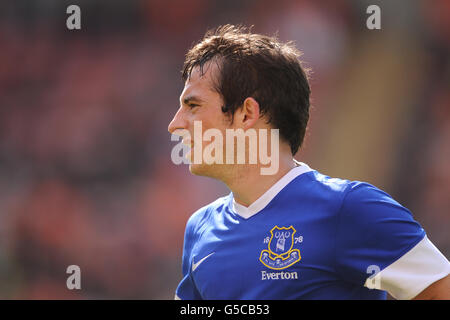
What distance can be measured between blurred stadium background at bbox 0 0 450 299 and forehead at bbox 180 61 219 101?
4.59 meters

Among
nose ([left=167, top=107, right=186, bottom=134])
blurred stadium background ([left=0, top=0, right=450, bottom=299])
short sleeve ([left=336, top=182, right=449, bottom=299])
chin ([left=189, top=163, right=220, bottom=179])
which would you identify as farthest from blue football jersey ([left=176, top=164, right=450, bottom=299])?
blurred stadium background ([left=0, top=0, right=450, bottom=299])

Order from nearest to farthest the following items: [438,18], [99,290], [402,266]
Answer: [402,266] → [99,290] → [438,18]

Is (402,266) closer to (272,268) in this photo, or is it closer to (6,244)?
(272,268)

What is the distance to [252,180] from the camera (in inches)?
100

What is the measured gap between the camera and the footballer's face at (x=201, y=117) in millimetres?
2551

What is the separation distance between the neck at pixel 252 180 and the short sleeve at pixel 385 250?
1.47 ft

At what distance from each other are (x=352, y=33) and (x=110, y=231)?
406cm

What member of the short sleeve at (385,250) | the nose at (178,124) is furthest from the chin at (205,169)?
the short sleeve at (385,250)

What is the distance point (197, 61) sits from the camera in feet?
8.80

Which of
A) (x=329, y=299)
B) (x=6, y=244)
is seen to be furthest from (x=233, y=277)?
(x=6, y=244)

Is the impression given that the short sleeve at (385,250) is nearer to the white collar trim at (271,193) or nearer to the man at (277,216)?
the man at (277,216)

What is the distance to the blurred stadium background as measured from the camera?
7102mm

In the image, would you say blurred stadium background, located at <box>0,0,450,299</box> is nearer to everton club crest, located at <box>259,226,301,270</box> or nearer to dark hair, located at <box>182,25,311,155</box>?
dark hair, located at <box>182,25,311,155</box>

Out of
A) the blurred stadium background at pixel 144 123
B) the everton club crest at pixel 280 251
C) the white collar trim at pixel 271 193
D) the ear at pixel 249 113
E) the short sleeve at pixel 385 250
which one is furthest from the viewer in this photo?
the blurred stadium background at pixel 144 123
